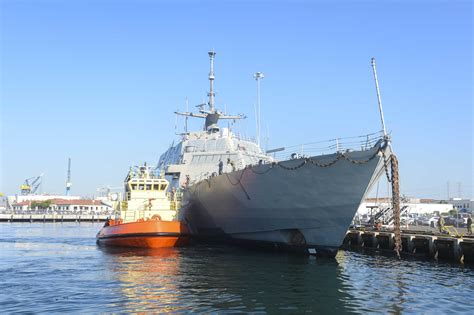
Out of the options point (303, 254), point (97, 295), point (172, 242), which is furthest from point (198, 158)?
point (97, 295)

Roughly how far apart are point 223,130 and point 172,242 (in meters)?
12.3

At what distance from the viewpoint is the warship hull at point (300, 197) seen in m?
16.8

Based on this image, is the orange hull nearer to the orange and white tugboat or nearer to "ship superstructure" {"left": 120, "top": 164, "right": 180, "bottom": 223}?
the orange and white tugboat

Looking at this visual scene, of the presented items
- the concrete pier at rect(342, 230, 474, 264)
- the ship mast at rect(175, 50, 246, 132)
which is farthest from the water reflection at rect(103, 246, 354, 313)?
the ship mast at rect(175, 50, 246, 132)

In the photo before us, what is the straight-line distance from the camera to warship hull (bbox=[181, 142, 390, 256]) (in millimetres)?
16812

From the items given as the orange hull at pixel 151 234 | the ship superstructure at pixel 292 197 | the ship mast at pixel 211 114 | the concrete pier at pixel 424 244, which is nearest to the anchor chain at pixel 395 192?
the ship superstructure at pixel 292 197

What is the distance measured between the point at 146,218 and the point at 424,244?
14.8 metres

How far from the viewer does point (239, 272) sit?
15.5 metres

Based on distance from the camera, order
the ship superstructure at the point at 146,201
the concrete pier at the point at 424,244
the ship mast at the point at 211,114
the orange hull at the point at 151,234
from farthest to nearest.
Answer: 1. the ship mast at the point at 211,114
2. the ship superstructure at the point at 146,201
3. the orange hull at the point at 151,234
4. the concrete pier at the point at 424,244

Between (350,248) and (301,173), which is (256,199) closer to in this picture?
(301,173)

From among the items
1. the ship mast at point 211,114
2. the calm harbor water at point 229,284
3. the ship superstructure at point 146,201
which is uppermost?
the ship mast at point 211,114

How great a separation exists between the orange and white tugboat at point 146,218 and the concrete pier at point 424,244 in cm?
1079

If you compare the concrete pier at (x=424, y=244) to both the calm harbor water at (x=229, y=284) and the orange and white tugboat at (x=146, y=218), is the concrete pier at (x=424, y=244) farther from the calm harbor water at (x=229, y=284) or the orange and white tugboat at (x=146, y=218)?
the orange and white tugboat at (x=146, y=218)

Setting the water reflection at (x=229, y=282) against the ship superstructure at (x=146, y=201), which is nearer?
the water reflection at (x=229, y=282)
